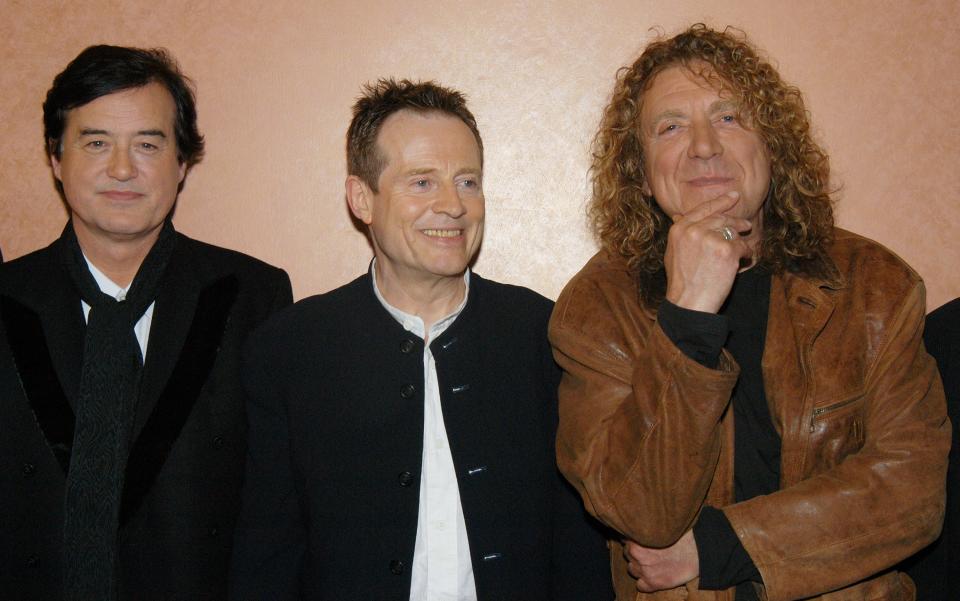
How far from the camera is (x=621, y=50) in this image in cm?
258

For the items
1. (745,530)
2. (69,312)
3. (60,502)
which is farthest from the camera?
(69,312)

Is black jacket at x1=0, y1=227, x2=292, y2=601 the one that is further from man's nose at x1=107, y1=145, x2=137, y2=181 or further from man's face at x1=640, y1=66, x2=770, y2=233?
man's face at x1=640, y1=66, x2=770, y2=233

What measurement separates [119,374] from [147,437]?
0.58ft

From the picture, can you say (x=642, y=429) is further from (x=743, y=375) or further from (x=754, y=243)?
(x=754, y=243)

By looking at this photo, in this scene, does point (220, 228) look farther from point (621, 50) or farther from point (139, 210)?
point (621, 50)

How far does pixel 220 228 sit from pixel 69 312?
0.65 metres

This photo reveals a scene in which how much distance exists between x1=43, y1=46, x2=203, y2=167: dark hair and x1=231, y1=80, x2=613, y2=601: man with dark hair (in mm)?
556

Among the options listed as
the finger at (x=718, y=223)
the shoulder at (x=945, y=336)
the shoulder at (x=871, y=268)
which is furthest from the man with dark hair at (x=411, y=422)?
the shoulder at (x=945, y=336)

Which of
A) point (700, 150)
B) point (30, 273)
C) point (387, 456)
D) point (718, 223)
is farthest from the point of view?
point (30, 273)

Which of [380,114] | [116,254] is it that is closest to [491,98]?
[380,114]

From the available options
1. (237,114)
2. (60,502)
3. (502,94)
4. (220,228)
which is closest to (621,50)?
(502,94)

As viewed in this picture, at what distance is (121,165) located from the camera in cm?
205

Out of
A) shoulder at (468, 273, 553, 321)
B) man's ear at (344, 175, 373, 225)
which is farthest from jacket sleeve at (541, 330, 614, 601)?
man's ear at (344, 175, 373, 225)

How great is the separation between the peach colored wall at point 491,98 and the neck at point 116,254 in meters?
0.45
